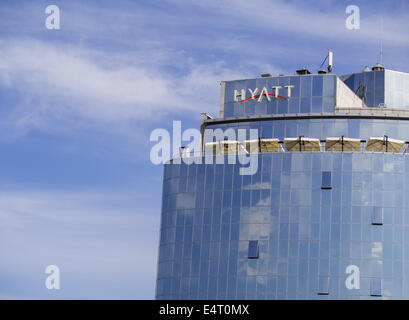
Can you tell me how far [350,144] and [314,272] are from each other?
16035mm

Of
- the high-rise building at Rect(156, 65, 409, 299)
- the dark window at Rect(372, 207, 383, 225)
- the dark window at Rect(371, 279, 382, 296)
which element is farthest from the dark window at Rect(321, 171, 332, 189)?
the dark window at Rect(371, 279, 382, 296)

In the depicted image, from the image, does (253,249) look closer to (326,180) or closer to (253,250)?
(253,250)

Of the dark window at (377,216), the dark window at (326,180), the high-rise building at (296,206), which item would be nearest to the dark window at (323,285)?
the high-rise building at (296,206)

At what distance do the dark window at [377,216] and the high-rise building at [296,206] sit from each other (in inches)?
4.4

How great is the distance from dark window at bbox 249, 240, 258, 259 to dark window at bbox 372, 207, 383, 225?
13.5 metres

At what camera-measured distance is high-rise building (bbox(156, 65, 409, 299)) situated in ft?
335

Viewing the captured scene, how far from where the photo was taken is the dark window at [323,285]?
101 metres

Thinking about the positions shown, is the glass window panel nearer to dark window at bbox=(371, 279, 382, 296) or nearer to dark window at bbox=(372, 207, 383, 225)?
dark window at bbox=(371, 279, 382, 296)

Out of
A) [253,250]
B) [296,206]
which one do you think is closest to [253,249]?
[253,250]

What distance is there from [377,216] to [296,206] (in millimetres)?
9195

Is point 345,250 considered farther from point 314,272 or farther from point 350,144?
point 350,144

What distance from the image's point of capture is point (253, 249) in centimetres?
10438
